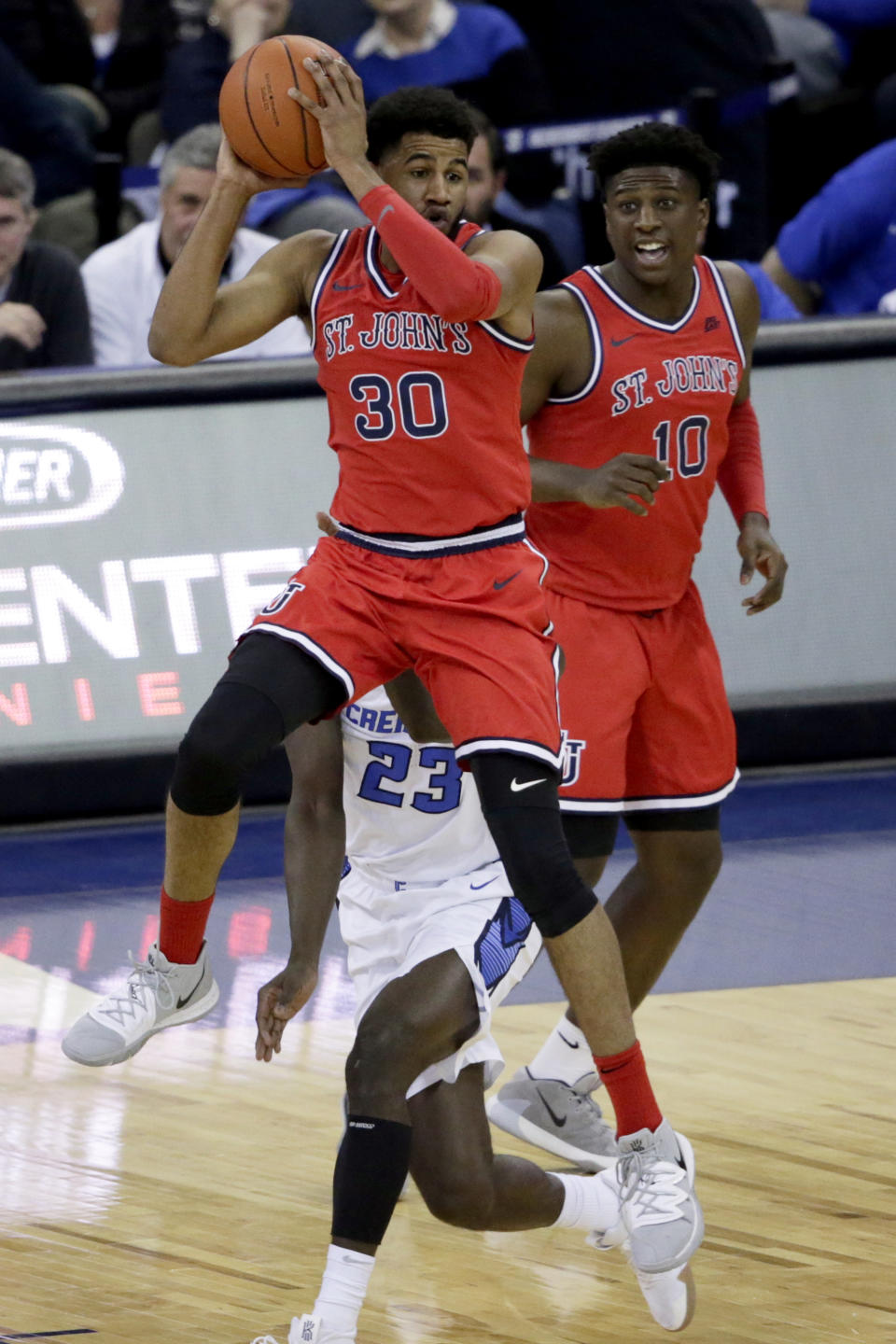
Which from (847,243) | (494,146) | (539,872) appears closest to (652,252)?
(539,872)

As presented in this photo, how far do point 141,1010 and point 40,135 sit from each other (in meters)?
6.46

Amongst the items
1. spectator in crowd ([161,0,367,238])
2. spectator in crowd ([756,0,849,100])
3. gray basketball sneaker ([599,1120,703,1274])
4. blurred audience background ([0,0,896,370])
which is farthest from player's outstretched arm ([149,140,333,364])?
spectator in crowd ([756,0,849,100])

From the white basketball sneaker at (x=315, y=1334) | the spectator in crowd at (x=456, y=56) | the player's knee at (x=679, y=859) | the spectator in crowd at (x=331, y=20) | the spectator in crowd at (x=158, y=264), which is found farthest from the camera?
the spectator in crowd at (x=331, y=20)

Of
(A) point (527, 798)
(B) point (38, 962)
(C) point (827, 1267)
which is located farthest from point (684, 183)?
(B) point (38, 962)

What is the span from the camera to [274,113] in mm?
4293

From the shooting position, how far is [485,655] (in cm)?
428

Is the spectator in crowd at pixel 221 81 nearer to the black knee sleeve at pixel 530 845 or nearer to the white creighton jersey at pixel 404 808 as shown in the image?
the white creighton jersey at pixel 404 808

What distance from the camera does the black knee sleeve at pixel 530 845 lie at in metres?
4.08

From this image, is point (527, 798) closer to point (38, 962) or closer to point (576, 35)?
point (38, 962)

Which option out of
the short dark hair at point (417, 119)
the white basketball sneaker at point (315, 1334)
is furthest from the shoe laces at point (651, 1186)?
the short dark hair at point (417, 119)

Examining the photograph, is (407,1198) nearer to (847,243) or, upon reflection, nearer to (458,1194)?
(458,1194)

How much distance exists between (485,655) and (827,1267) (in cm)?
135

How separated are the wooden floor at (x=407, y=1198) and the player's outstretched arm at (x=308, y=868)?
0.53 metres

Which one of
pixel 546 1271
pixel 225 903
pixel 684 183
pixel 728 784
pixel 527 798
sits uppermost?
pixel 684 183
